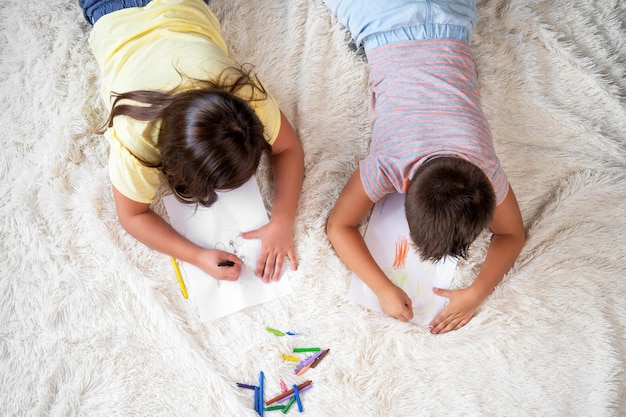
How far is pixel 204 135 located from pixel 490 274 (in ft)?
2.03

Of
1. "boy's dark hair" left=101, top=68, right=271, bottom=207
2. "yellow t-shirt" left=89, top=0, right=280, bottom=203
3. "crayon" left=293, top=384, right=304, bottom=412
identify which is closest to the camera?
"boy's dark hair" left=101, top=68, right=271, bottom=207

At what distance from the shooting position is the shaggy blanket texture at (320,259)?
0.98 meters

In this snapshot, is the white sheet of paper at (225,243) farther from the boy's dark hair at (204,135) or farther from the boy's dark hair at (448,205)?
the boy's dark hair at (448,205)

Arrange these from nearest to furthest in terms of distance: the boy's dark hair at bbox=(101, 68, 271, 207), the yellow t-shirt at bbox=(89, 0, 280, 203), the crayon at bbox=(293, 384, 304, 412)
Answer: the boy's dark hair at bbox=(101, 68, 271, 207) < the yellow t-shirt at bbox=(89, 0, 280, 203) < the crayon at bbox=(293, 384, 304, 412)

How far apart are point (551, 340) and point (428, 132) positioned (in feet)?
1.58

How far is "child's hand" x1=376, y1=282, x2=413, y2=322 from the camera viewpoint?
3.27 feet

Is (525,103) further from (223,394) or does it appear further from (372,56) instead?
(223,394)

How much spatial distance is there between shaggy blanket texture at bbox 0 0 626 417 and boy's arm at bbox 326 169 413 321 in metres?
0.04

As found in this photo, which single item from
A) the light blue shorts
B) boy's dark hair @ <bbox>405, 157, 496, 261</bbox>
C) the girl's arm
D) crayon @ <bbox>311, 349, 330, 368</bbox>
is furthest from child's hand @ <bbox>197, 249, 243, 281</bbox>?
the light blue shorts

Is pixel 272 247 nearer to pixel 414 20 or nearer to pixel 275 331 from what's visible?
pixel 275 331

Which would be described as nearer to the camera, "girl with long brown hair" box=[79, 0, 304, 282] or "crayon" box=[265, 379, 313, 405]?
"girl with long brown hair" box=[79, 0, 304, 282]

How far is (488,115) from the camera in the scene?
1.13 m

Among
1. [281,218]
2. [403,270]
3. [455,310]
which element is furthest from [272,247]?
[455,310]

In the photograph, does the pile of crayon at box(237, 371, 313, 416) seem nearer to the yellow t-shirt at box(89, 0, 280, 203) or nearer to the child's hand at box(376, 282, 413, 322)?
the child's hand at box(376, 282, 413, 322)
